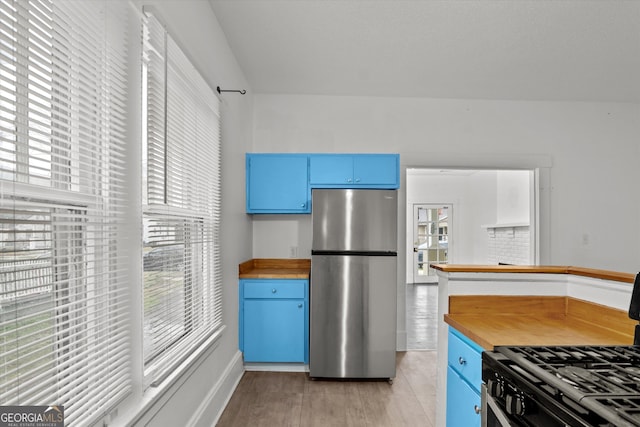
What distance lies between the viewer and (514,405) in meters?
1.12

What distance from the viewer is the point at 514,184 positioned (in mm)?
6363

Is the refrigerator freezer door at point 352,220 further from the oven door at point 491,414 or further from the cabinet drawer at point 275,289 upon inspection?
the oven door at point 491,414

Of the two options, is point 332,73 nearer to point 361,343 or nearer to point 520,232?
point 361,343

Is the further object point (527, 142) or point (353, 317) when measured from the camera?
point (527, 142)

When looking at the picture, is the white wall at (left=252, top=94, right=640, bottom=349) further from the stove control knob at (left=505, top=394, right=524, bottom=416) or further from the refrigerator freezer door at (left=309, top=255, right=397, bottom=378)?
the stove control knob at (left=505, top=394, right=524, bottom=416)

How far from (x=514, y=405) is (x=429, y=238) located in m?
7.91

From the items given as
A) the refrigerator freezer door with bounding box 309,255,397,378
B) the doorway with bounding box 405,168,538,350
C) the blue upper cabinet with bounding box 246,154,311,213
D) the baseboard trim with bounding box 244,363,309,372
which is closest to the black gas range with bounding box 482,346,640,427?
the refrigerator freezer door with bounding box 309,255,397,378

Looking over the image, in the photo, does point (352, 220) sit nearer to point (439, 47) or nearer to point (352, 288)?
point (352, 288)

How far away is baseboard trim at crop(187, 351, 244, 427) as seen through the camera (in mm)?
2254

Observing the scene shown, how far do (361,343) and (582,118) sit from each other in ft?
12.1

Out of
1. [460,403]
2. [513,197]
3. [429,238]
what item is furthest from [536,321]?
[429,238]

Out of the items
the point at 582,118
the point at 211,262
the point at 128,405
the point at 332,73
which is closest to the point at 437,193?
the point at 582,118

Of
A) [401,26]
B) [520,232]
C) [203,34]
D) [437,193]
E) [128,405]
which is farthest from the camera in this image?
[437,193]

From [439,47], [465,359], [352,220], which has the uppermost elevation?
[439,47]
